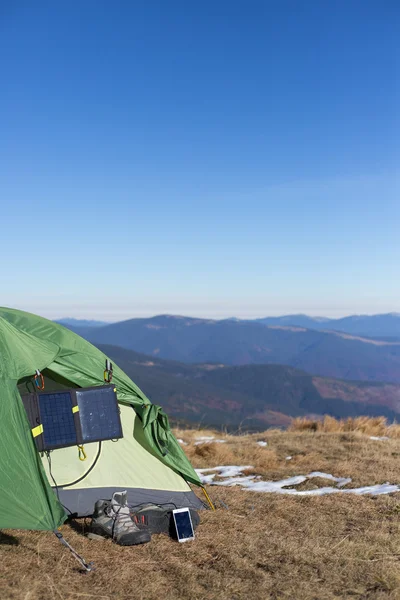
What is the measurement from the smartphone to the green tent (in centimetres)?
117

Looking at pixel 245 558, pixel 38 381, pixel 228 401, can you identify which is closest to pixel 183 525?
pixel 245 558

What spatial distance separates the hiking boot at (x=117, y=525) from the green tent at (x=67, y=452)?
2.25 feet


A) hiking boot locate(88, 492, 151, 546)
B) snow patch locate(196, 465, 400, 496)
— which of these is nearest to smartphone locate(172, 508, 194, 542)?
hiking boot locate(88, 492, 151, 546)

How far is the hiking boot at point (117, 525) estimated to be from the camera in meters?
6.61

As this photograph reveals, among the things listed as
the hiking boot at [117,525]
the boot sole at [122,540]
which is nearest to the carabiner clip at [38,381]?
the hiking boot at [117,525]

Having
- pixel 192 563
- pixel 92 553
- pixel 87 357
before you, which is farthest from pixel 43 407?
pixel 192 563

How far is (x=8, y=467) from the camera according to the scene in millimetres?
6156

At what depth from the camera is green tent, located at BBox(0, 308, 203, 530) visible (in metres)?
6.17

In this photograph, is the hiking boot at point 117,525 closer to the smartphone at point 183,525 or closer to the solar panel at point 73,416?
the smartphone at point 183,525

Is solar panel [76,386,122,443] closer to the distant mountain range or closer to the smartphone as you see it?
the smartphone

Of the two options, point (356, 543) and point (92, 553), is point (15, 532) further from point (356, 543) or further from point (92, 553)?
point (356, 543)

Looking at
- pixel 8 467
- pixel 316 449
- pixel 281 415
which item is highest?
pixel 8 467

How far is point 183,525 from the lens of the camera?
22.9 ft

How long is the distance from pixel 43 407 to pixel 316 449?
8.48 m
